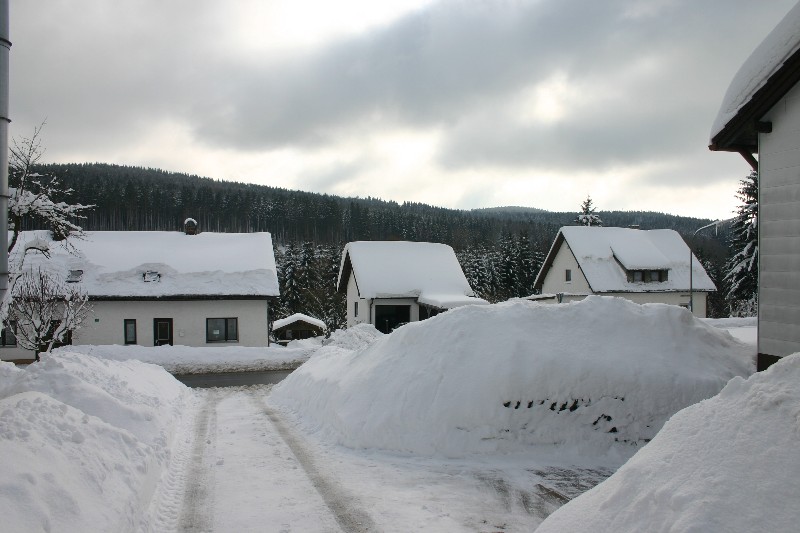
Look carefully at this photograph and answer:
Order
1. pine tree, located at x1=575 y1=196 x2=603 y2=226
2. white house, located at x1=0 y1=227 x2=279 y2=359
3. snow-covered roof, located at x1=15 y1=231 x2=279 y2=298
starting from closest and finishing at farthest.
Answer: white house, located at x1=0 y1=227 x2=279 y2=359 < snow-covered roof, located at x1=15 y1=231 x2=279 y2=298 < pine tree, located at x1=575 y1=196 x2=603 y2=226

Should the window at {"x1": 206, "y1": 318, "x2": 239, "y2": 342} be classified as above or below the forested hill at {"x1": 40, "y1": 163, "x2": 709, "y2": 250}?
below

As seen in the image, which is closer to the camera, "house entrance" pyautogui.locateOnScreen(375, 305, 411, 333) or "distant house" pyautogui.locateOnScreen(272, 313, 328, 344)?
"house entrance" pyautogui.locateOnScreen(375, 305, 411, 333)

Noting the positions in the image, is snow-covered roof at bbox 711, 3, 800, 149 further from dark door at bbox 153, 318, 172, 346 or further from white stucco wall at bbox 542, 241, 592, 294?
white stucco wall at bbox 542, 241, 592, 294

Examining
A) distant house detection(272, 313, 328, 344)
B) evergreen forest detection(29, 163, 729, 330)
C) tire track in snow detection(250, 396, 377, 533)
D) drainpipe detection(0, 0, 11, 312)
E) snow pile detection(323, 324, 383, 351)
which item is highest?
evergreen forest detection(29, 163, 729, 330)

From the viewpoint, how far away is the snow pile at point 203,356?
87.0 feet

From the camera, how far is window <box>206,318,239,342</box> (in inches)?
1211

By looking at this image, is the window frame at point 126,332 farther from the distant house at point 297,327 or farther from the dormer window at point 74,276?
the distant house at point 297,327

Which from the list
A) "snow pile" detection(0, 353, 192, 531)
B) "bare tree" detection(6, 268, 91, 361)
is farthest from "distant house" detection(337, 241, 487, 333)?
"snow pile" detection(0, 353, 192, 531)

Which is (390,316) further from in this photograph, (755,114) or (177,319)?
(755,114)

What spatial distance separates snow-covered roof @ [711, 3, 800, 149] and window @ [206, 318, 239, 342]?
83.6ft

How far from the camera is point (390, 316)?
36.2 m

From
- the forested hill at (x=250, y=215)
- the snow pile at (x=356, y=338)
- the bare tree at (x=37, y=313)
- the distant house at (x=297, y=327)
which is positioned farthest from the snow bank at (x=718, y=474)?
the forested hill at (x=250, y=215)

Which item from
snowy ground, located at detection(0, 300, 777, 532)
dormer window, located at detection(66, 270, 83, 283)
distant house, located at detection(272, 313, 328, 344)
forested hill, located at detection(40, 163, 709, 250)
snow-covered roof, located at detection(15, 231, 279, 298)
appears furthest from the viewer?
forested hill, located at detection(40, 163, 709, 250)

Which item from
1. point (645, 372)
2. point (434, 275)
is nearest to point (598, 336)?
point (645, 372)
